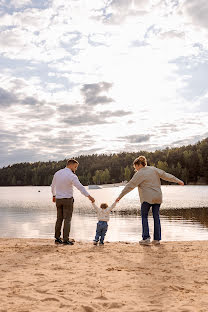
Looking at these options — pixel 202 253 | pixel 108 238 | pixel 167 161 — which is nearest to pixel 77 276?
pixel 202 253

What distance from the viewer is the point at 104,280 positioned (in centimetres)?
606

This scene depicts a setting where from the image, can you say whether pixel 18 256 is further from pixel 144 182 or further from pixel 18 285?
pixel 144 182

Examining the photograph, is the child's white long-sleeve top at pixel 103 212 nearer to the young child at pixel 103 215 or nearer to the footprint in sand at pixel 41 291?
the young child at pixel 103 215

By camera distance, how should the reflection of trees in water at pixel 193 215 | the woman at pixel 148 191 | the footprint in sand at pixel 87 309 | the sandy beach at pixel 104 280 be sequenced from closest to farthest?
the footprint in sand at pixel 87 309, the sandy beach at pixel 104 280, the woman at pixel 148 191, the reflection of trees in water at pixel 193 215

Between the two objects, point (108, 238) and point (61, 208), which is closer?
point (61, 208)

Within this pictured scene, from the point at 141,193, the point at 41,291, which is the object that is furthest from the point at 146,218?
the point at 41,291

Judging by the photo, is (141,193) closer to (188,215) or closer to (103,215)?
(103,215)

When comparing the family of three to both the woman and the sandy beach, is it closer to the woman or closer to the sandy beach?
the woman

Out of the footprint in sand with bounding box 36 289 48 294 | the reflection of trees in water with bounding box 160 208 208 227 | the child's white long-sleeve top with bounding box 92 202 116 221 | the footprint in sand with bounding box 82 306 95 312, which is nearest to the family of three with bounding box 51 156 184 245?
the child's white long-sleeve top with bounding box 92 202 116 221

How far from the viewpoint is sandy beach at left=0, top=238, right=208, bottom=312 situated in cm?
484

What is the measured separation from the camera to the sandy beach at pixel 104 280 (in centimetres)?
484

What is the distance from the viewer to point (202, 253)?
869 cm

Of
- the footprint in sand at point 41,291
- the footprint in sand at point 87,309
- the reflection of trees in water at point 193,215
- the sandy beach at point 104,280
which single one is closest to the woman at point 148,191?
the sandy beach at point 104,280

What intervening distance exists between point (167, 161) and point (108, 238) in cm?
16075
